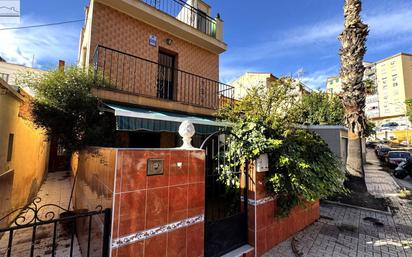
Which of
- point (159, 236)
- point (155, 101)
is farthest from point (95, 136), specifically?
point (159, 236)

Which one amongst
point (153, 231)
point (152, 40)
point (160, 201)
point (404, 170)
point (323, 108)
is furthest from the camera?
point (323, 108)

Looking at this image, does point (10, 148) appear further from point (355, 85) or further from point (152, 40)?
point (355, 85)

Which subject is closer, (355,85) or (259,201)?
(259,201)

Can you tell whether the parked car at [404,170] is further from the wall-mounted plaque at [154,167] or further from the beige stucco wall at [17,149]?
the beige stucco wall at [17,149]

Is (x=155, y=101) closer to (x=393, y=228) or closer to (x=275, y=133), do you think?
(x=275, y=133)

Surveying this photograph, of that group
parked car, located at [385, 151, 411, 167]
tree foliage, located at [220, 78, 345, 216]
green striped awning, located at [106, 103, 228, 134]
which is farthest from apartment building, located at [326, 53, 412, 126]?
green striped awning, located at [106, 103, 228, 134]

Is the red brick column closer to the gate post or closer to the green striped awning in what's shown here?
the green striped awning

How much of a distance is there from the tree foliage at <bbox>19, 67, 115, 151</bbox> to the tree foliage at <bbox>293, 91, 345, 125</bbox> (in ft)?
80.5

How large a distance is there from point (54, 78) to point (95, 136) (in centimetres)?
273

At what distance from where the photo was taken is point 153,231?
14.4 feet

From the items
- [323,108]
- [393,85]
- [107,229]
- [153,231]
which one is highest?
[393,85]

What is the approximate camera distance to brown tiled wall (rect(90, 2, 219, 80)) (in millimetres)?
11766

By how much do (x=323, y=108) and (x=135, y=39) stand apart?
24807 mm

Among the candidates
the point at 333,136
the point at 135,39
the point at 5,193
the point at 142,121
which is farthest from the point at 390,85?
the point at 5,193
